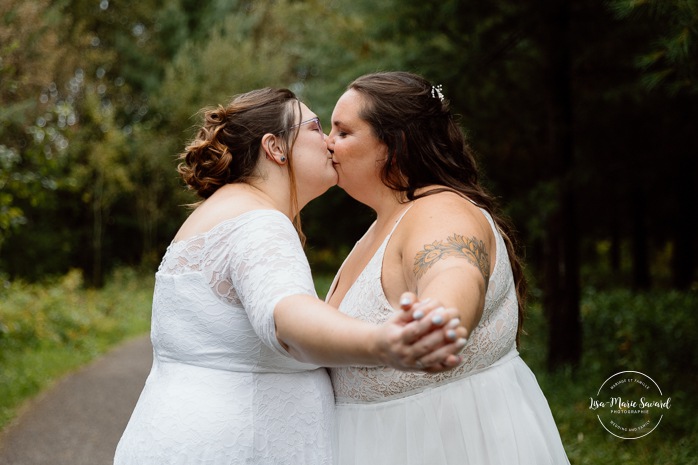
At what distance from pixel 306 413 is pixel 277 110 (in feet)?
3.63

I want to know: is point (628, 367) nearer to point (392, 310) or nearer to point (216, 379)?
point (392, 310)

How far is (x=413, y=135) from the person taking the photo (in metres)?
2.78

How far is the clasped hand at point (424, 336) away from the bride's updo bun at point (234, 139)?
3.92 ft

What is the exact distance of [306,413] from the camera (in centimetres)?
257

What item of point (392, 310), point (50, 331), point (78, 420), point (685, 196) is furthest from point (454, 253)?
point (685, 196)

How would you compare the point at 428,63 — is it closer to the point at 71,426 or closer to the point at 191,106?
the point at 71,426

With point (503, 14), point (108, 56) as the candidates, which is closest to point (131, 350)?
point (503, 14)

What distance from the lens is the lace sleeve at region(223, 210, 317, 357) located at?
6.51 feet

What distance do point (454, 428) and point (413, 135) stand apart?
1074 millimetres

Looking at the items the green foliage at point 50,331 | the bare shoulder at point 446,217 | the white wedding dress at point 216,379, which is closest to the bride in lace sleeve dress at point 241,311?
the white wedding dress at point 216,379

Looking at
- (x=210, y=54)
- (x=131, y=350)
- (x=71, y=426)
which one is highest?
(x=210, y=54)

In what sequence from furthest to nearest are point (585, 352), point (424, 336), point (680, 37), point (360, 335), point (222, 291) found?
point (585, 352) → point (680, 37) → point (222, 291) → point (360, 335) → point (424, 336)

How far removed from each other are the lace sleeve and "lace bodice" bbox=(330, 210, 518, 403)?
479 mm

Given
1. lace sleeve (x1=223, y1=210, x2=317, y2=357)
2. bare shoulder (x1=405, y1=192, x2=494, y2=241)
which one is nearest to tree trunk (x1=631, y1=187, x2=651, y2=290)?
bare shoulder (x1=405, y1=192, x2=494, y2=241)
